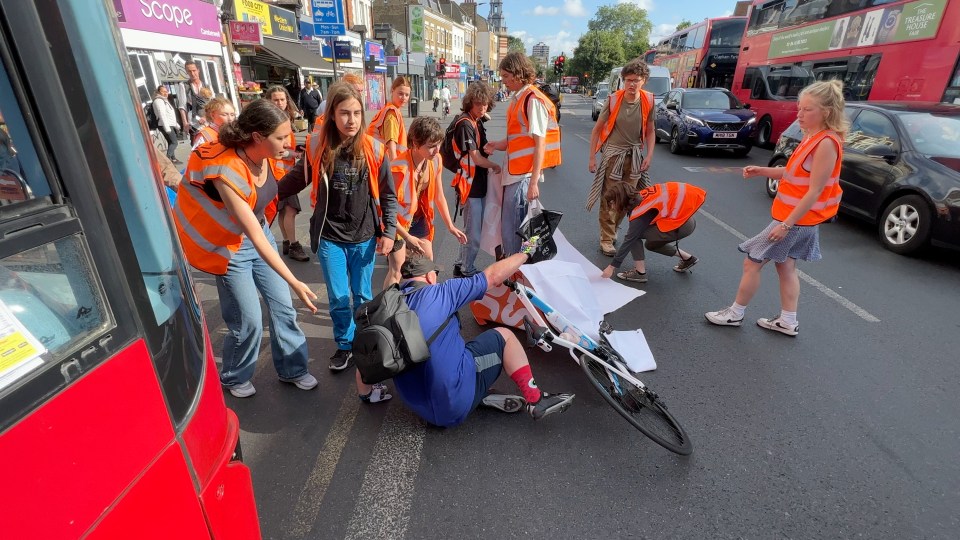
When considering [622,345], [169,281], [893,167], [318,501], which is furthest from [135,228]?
[893,167]

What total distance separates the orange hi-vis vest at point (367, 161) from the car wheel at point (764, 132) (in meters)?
14.5

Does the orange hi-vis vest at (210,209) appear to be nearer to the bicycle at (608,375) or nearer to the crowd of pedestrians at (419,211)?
the crowd of pedestrians at (419,211)

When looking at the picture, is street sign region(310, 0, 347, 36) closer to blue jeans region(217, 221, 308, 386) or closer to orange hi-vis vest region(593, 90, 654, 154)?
orange hi-vis vest region(593, 90, 654, 154)

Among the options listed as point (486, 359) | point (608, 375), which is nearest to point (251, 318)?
point (486, 359)

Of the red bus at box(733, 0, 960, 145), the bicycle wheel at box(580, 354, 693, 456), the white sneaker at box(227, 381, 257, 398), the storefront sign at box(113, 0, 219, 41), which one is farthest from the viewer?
the storefront sign at box(113, 0, 219, 41)

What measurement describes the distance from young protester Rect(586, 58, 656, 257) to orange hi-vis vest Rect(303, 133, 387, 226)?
2768mm

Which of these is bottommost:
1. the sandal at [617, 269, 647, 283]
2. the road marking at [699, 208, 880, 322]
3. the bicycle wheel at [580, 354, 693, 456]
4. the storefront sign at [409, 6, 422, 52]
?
the road marking at [699, 208, 880, 322]

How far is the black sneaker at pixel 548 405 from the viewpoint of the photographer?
8.61 feet

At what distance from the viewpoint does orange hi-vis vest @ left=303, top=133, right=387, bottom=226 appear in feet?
9.39

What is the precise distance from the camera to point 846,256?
5.52 m

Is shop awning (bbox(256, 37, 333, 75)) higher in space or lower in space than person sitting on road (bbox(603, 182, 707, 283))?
higher

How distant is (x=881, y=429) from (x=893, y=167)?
4.57 meters

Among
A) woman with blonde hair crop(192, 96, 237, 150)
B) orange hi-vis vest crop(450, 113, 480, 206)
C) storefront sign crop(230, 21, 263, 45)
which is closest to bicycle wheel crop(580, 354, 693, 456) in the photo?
orange hi-vis vest crop(450, 113, 480, 206)

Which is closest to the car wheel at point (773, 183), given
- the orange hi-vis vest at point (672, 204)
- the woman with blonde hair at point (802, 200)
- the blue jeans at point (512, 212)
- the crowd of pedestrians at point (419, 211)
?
the crowd of pedestrians at point (419, 211)
